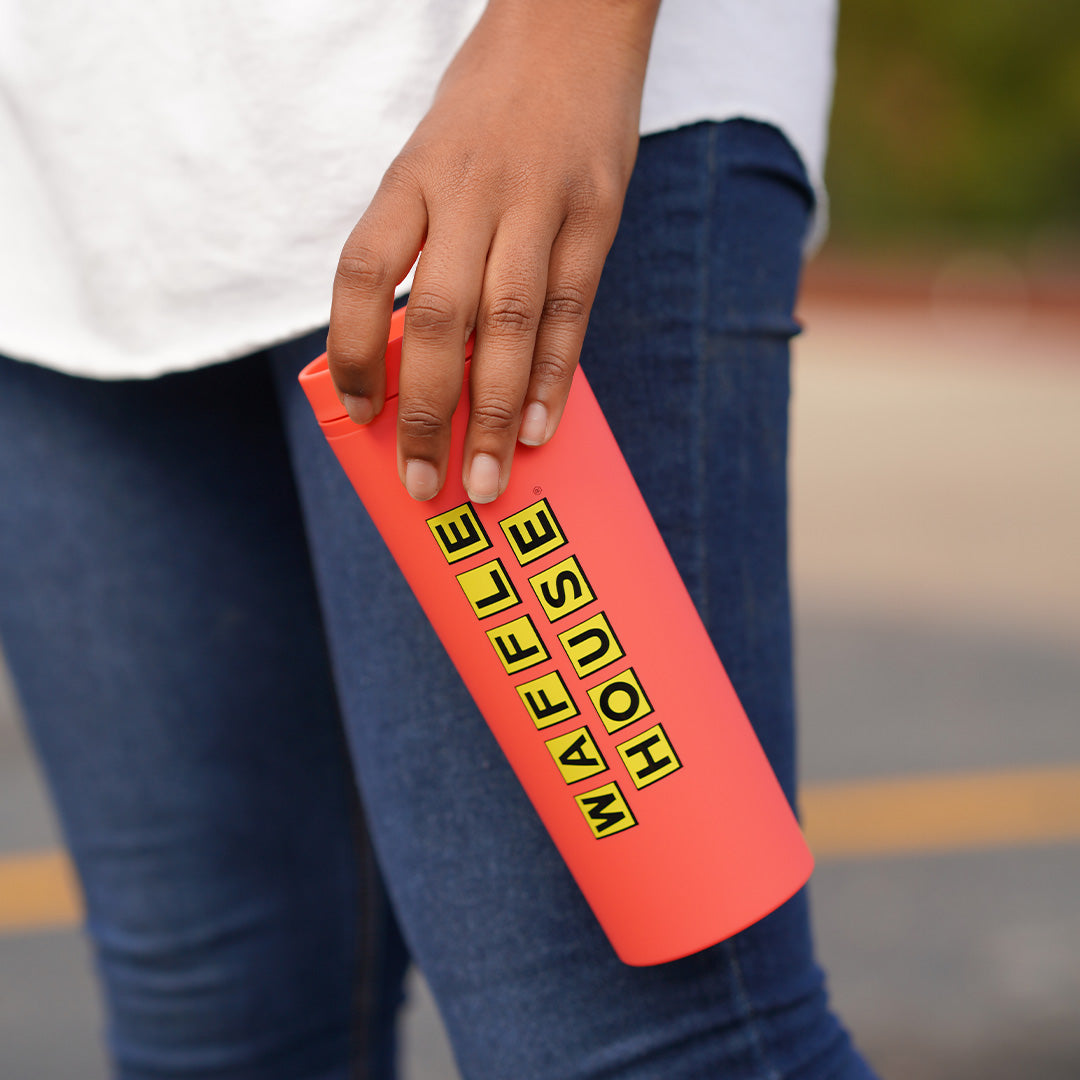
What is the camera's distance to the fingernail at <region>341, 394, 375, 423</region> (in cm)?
58

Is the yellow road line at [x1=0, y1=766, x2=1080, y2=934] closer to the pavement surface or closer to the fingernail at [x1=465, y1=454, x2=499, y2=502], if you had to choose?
the pavement surface

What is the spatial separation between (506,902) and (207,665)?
0.32 meters

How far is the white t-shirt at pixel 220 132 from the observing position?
2.15ft

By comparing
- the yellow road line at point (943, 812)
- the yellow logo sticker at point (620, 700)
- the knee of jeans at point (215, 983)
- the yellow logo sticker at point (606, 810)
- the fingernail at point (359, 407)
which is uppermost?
the fingernail at point (359, 407)

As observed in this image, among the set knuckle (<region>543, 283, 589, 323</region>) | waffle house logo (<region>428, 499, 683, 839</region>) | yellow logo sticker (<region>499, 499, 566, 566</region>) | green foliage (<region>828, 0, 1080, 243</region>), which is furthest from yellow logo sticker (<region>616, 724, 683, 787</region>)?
green foliage (<region>828, 0, 1080, 243</region>)

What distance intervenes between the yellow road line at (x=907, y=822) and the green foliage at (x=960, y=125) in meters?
15.4

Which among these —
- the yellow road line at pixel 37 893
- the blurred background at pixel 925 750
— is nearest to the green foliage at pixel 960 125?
the blurred background at pixel 925 750

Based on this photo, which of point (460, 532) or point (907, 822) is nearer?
point (460, 532)

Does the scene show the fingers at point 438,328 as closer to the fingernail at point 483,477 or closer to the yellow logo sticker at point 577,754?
the fingernail at point 483,477

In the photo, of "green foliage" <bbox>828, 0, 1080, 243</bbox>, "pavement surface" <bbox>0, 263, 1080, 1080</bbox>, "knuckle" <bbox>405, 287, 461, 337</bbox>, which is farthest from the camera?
"green foliage" <bbox>828, 0, 1080, 243</bbox>

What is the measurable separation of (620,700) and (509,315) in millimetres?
199

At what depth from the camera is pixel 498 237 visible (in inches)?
22.0

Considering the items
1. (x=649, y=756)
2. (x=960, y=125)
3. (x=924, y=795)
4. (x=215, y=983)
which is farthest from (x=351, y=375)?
(x=960, y=125)

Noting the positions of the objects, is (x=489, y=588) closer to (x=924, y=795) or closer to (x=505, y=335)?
(x=505, y=335)
